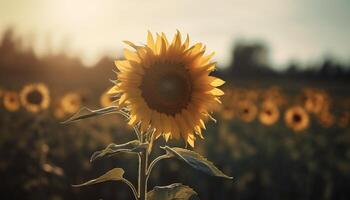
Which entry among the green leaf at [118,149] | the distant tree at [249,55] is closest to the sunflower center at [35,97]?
the green leaf at [118,149]

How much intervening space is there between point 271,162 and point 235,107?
244 centimetres

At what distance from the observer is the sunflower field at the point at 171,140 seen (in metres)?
2.55

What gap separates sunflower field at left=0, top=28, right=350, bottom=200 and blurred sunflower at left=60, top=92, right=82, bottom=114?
0.03 m

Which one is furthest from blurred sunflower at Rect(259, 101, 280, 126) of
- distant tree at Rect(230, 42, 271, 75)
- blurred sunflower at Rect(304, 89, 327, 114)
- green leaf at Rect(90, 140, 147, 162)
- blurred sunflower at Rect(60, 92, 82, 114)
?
distant tree at Rect(230, 42, 271, 75)

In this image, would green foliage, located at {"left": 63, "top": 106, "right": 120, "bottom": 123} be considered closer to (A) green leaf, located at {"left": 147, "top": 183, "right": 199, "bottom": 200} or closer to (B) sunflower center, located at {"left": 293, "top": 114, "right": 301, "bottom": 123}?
(A) green leaf, located at {"left": 147, "top": 183, "right": 199, "bottom": 200}

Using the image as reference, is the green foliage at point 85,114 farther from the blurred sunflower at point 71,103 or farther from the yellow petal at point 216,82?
the blurred sunflower at point 71,103

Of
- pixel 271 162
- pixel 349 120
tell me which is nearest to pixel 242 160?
pixel 271 162

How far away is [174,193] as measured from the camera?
230 cm

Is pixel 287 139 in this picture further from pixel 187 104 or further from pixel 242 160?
pixel 187 104

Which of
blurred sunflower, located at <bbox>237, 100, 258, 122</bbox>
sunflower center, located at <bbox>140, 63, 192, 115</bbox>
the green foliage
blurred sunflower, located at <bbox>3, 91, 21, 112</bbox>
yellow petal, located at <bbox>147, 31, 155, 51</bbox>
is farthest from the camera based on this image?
blurred sunflower, located at <bbox>237, 100, 258, 122</bbox>

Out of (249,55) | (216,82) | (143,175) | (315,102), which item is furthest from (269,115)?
(249,55)

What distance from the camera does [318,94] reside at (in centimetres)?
1309

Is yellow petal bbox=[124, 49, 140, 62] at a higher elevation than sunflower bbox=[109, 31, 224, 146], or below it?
higher

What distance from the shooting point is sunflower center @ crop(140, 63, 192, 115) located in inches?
103
